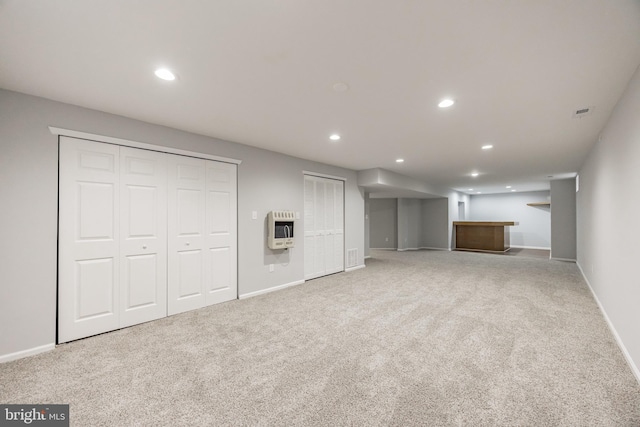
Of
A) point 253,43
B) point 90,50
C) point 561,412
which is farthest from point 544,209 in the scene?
point 90,50

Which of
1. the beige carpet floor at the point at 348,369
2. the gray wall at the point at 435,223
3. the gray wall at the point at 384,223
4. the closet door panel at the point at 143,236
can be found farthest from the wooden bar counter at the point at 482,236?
the closet door panel at the point at 143,236

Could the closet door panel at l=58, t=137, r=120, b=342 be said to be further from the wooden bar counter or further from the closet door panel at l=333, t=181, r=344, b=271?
the wooden bar counter

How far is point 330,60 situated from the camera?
1979mm

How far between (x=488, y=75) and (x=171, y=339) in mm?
3849

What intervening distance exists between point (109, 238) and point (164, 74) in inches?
75.9

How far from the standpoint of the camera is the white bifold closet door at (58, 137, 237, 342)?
271 centimetres

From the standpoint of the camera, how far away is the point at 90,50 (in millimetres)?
1854

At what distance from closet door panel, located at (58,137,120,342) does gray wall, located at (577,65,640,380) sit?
4.86m

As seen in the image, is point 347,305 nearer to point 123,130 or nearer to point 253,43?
point 253,43

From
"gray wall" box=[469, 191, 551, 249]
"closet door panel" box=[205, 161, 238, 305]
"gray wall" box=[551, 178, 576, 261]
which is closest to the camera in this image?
"closet door panel" box=[205, 161, 238, 305]

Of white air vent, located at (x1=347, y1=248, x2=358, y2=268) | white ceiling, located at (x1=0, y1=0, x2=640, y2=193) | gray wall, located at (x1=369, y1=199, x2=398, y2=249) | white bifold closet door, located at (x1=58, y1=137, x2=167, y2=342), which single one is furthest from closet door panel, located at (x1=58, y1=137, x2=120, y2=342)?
gray wall, located at (x1=369, y1=199, x2=398, y2=249)

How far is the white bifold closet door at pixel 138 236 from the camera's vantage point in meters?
2.71

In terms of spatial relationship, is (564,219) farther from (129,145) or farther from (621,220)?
(129,145)

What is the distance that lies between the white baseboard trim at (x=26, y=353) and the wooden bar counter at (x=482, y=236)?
11.1 meters
